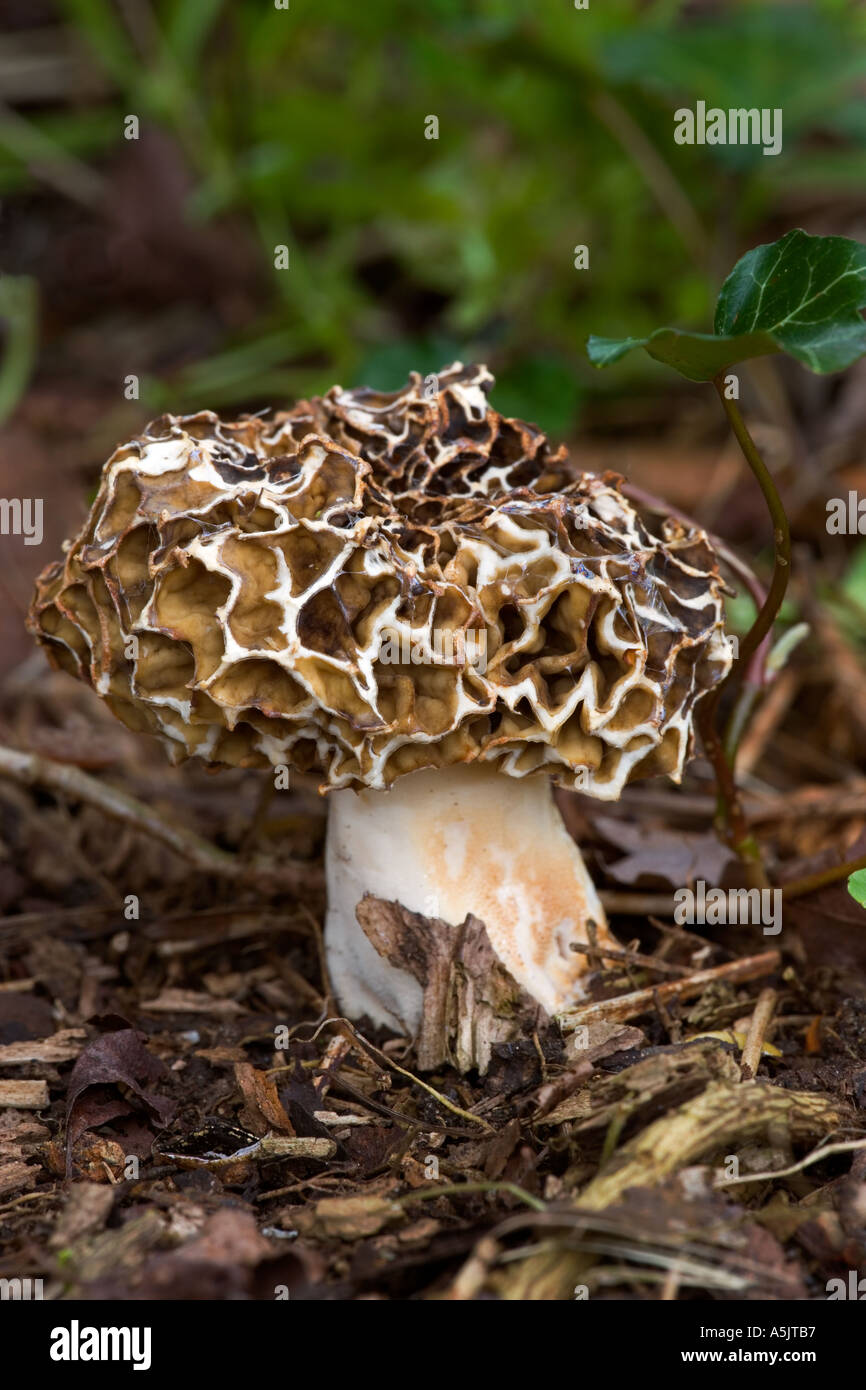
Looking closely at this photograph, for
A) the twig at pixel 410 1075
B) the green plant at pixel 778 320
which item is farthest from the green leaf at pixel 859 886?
the twig at pixel 410 1075

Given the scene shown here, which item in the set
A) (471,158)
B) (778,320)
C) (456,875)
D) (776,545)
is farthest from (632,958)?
(471,158)

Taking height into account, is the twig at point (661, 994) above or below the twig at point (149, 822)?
below

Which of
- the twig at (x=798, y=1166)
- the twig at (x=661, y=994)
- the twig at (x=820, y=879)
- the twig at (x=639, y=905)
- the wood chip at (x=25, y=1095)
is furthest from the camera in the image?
the twig at (x=639, y=905)

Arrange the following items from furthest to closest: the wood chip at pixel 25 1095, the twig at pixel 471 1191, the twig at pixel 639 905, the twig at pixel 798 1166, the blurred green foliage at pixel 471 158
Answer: the blurred green foliage at pixel 471 158 → the twig at pixel 639 905 → the wood chip at pixel 25 1095 → the twig at pixel 798 1166 → the twig at pixel 471 1191

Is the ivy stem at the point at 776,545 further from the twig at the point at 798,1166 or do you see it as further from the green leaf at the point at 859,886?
the twig at the point at 798,1166

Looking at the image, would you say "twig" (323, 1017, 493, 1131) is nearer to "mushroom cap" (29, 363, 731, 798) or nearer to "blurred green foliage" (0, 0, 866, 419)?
"mushroom cap" (29, 363, 731, 798)

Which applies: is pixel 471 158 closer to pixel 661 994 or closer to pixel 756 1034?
pixel 661 994
